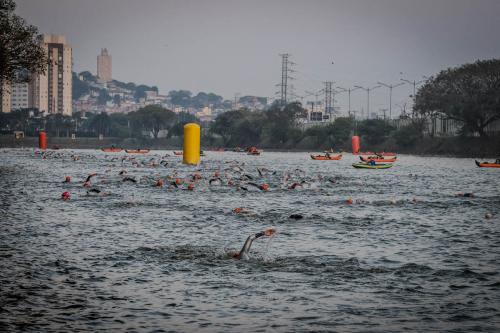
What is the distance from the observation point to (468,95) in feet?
448

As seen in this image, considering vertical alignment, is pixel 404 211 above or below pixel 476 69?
below

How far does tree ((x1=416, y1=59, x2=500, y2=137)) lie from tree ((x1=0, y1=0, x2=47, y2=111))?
8586cm

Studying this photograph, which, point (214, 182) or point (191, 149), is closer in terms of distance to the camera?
point (214, 182)

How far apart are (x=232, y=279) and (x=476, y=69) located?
438 feet

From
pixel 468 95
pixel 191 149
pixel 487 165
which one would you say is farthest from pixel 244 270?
pixel 468 95

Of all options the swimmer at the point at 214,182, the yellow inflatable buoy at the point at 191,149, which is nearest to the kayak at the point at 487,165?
the yellow inflatable buoy at the point at 191,149

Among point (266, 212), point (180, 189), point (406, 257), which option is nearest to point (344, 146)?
point (180, 189)

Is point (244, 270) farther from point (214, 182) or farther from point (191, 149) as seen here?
point (191, 149)

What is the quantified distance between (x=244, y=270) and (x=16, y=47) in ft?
192

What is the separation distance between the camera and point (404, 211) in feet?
108

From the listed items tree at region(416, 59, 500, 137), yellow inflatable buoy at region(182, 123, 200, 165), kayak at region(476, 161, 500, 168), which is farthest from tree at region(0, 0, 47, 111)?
tree at region(416, 59, 500, 137)

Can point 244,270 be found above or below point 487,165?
below

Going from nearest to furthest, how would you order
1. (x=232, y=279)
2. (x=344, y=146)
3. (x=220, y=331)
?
(x=220, y=331), (x=232, y=279), (x=344, y=146)

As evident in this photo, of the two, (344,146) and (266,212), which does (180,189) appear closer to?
(266,212)
